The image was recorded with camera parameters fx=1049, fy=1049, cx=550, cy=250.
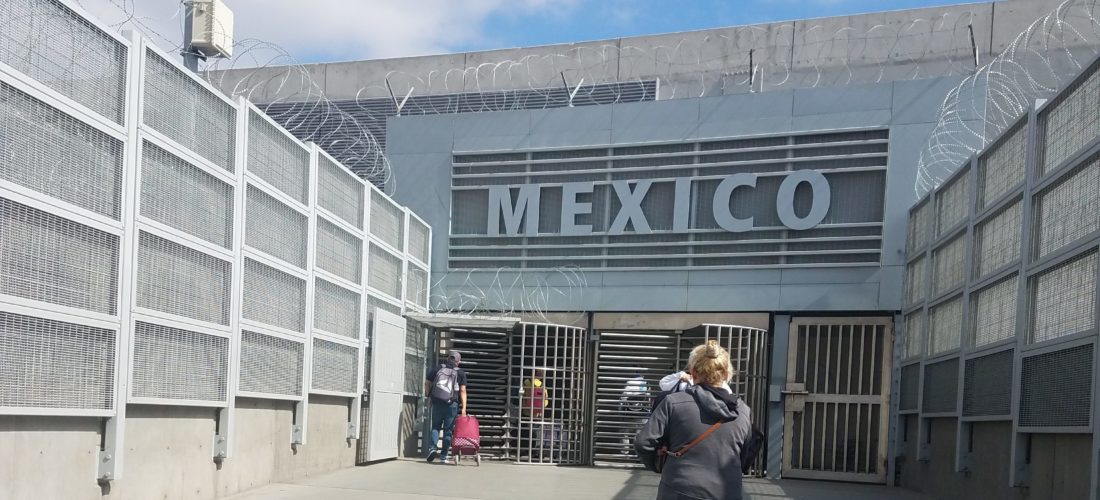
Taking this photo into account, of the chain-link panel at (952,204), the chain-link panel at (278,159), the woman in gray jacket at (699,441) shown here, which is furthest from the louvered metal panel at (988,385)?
the chain-link panel at (278,159)

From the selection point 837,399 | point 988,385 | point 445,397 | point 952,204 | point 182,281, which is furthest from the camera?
point 837,399

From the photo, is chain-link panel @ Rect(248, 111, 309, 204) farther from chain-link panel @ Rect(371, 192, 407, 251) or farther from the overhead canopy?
the overhead canopy

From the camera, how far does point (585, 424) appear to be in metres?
15.3

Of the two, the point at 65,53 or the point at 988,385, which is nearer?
the point at 65,53

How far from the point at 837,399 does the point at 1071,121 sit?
23.5ft

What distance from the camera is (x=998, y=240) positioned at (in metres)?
9.76

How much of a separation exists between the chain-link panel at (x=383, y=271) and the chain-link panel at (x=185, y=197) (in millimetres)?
4044

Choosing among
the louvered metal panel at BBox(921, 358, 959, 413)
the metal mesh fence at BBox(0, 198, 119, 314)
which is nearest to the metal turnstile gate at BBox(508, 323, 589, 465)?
the louvered metal panel at BBox(921, 358, 959, 413)

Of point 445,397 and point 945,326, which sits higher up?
point 445,397

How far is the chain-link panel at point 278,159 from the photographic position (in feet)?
32.3

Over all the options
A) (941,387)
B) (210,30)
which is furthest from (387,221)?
(941,387)

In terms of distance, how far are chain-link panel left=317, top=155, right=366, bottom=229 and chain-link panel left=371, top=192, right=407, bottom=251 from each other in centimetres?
52

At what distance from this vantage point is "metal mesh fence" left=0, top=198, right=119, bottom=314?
6141 millimetres

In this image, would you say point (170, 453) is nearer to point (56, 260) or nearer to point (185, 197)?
point (185, 197)
